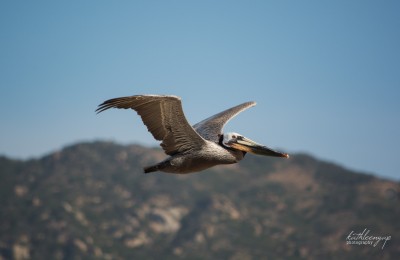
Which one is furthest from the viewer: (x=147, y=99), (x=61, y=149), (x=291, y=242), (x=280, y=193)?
(x=61, y=149)

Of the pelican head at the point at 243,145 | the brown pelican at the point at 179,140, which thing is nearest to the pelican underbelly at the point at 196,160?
the brown pelican at the point at 179,140

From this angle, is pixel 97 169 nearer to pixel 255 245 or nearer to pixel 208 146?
pixel 255 245

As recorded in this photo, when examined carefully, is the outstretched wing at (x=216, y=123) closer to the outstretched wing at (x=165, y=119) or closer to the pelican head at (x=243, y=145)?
the pelican head at (x=243, y=145)

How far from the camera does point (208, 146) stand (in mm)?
14016

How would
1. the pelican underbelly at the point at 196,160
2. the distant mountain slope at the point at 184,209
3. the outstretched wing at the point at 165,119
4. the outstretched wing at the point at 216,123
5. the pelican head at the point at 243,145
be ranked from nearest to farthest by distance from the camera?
1. the outstretched wing at the point at 165,119
2. the pelican underbelly at the point at 196,160
3. the pelican head at the point at 243,145
4. the outstretched wing at the point at 216,123
5. the distant mountain slope at the point at 184,209

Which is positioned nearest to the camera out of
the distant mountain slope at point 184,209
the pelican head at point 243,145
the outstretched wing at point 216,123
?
the pelican head at point 243,145

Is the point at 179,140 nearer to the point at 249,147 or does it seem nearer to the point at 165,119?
the point at 165,119

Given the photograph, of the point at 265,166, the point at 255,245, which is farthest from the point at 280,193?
the point at 255,245

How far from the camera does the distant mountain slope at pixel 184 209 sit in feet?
289

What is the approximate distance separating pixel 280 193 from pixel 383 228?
69.9ft

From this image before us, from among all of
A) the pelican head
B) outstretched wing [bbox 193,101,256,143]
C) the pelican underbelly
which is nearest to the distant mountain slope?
outstretched wing [bbox 193,101,256,143]

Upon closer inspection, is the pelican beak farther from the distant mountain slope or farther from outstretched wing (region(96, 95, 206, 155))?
the distant mountain slope

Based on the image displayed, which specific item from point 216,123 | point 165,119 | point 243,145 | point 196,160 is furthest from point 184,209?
point 165,119

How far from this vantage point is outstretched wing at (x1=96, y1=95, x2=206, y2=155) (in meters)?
13.0
